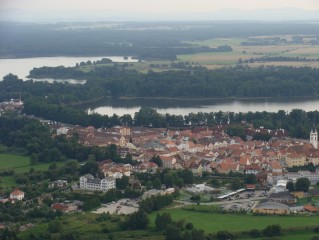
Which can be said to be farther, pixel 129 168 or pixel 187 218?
pixel 129 168

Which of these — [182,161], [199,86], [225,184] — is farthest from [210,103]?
[225,184]

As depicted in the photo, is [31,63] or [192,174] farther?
[31,63]

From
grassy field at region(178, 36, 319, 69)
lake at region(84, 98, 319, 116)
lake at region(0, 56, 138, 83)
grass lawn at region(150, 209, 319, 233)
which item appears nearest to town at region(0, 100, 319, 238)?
grass lawn at region(150, 209, 319, 233)

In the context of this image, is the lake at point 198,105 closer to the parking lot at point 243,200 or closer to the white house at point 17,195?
the parking lot at point 243,200

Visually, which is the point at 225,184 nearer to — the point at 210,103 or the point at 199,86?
the point at 210,103

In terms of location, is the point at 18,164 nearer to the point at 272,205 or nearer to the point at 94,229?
the point at 94,229

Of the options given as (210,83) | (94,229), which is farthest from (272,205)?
(210,83)
